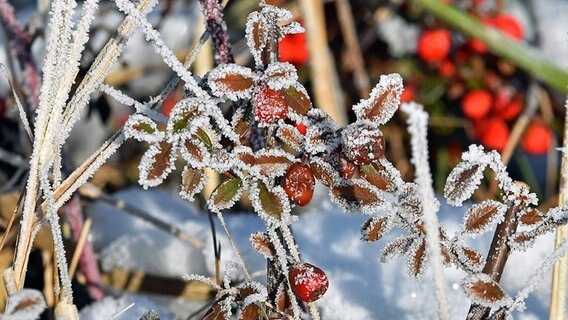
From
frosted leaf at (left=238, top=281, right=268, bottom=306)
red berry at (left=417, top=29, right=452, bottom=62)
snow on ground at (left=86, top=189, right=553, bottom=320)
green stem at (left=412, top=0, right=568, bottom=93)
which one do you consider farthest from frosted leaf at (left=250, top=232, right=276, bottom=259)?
red berry at (left=417, top=29, right=452, bottom=62)

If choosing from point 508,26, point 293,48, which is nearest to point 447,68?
point 508,26

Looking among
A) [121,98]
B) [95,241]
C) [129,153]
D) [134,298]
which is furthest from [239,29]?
[121,98]

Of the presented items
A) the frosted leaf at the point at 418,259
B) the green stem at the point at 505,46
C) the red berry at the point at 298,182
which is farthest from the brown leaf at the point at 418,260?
the green stem at the point at 505,46

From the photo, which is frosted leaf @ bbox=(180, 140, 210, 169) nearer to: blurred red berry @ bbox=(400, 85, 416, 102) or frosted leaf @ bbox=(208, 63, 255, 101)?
frosted leaf @ bbox=(208, 63, 255, 101)

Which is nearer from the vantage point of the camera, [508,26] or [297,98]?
[297,98]

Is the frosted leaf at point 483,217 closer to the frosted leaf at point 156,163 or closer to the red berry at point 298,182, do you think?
the red berry at point 298,182

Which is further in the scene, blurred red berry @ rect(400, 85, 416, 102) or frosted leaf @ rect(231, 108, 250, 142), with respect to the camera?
blurred red berry @ rect(400, 85, 416, 102)

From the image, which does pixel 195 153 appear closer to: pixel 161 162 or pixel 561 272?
pixel 161 162

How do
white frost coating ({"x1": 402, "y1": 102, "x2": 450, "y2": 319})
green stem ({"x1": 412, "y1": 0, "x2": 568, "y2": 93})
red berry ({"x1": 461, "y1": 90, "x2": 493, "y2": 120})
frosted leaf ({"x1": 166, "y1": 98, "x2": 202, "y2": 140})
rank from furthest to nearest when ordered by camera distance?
red berry ({"x1": 461, "y1": 90, "x2": 493, "y2": 120}), green stem ({"x1": 412, "y1": 0, "x2": 568, "y2": 93}), frosted leaf ({"x1": 166, "y1": 98, "x2": 202, "y2": 140}), white frost coating ({"x1": 402, "y1": 102, "x2": 450, "y2": 319})
